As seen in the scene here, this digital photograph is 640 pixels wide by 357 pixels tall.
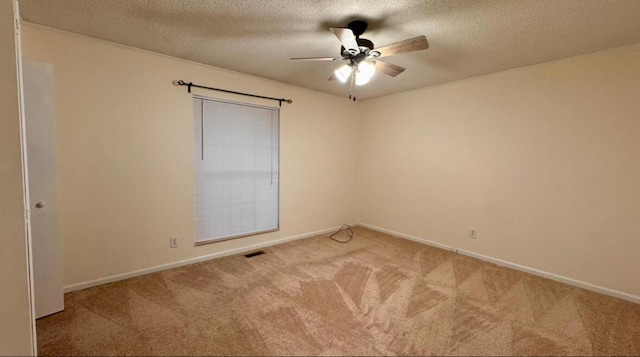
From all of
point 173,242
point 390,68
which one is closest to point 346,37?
point 390,68

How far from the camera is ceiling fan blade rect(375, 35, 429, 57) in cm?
193

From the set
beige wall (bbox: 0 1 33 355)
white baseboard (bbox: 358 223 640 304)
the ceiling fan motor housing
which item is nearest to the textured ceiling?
the ceiling fan motor housing

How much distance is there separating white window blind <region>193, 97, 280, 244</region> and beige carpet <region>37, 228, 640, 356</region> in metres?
0.59

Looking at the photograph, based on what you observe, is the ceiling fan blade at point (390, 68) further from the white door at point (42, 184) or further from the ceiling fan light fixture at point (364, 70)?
the white door at point (42, 184)

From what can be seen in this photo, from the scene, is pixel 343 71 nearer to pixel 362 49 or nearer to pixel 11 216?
pixel 362 49

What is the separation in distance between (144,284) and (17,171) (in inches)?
68.6

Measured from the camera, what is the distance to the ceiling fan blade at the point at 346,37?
188cm

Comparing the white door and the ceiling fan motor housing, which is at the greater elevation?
the ceiling fan motor housing

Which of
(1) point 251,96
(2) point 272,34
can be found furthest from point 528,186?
(1) point 251,96

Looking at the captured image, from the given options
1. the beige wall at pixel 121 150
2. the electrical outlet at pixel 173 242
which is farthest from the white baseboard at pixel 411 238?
the electrical outlet at pixel 173 242

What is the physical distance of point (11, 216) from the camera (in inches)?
50.7

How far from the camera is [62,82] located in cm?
238

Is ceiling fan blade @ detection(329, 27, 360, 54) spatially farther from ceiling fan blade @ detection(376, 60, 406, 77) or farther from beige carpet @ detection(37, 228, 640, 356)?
beige carpet @ detection(37, 228, 640, 356)

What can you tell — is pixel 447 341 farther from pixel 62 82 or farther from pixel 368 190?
pixel 62 82
